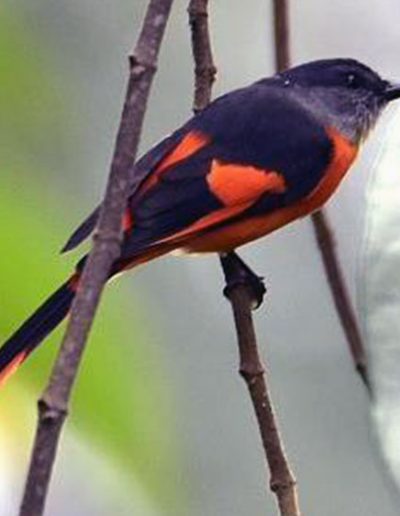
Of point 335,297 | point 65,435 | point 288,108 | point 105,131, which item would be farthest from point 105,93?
point 65,435

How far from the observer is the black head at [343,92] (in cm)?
214

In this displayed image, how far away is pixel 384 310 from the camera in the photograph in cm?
125

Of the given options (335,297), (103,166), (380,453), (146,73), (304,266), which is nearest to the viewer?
(146,73)

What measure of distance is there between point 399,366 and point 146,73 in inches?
11.1

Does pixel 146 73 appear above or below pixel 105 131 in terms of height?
below

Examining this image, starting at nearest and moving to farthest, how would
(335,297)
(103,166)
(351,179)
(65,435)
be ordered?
(65,435) → (335,297) → (103,166) → (351,179)

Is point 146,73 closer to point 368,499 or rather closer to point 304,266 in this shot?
point 368,499

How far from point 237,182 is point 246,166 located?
34 mm

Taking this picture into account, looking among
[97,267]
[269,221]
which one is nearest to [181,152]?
[269,221]

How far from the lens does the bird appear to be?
1.75 m

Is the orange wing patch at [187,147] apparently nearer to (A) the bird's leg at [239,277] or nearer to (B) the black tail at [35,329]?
(A) the bird's leg at [239,277]

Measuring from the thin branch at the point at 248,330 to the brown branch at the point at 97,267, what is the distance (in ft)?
1.20

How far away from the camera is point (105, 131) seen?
275 cm

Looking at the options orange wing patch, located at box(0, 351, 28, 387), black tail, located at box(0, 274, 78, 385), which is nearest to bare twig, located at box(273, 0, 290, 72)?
black tail, located at box(0, 274, 78, 385)
